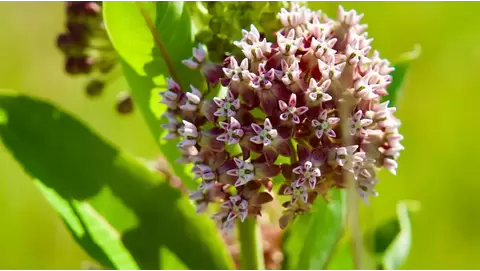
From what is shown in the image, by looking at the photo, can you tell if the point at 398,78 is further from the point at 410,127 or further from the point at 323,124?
the point at 410,127

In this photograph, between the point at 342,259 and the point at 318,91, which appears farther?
the point at 342,259

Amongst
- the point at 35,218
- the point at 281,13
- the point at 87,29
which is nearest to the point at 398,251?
the point at 281,13

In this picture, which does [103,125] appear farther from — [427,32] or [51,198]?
[51,198]

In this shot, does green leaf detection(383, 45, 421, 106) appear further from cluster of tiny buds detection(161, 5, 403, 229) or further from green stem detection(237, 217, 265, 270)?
green stem detection(237, 217, 265, 270)

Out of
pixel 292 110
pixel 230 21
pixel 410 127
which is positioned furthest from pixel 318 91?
pixel 410 127

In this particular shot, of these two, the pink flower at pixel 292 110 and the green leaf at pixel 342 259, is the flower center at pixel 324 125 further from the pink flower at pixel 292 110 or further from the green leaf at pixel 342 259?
the green leaf at pixel 342 259

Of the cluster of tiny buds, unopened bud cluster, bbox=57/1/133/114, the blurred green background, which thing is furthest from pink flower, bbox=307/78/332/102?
the blurred green background

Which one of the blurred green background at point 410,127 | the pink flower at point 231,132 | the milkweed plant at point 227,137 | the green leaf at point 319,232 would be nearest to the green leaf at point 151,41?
the milkweed plant at point 227,137
